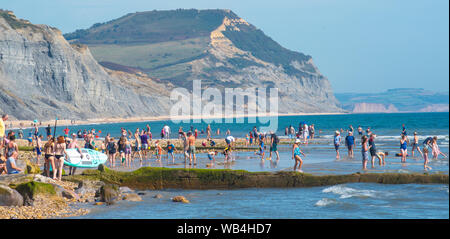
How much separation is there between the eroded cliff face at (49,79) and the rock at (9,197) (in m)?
80.4

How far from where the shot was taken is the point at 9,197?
573 inches

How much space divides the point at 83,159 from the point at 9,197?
301 inches

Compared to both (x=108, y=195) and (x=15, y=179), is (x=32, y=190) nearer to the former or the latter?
(x=15, y=179)

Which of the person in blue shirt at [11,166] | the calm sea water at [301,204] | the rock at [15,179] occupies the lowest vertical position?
the calm sea water at [301,204]

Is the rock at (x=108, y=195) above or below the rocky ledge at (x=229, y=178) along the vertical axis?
below

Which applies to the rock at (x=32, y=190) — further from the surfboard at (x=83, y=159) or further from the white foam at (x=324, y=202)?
the white foam at (x=324, y=202)

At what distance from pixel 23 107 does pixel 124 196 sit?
83.6m

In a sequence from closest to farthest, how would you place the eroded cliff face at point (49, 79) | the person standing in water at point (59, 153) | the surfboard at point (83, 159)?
the person standing in water at point (59, 153)
the surfboard at point (83, 159)
the eroded cliff face at point (49, 79)

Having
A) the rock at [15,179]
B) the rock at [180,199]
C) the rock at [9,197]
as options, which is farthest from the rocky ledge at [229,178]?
the rock at [9,197]

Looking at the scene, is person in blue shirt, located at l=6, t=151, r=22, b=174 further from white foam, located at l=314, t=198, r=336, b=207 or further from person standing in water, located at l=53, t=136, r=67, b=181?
white foam, located at l=314, t=198, r=336, b=207

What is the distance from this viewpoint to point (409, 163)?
25250mm

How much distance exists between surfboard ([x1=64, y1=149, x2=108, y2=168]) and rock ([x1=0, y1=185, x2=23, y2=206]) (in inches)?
249

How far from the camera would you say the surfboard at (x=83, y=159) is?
70.2ft

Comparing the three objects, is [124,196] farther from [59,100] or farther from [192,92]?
[192,92]
